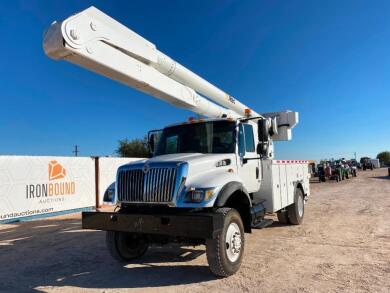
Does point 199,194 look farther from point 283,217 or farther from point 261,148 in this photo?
point 283,217

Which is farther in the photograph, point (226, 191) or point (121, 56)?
point (121, 56)

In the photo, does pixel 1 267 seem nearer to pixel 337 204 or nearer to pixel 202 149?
pixel 202 149

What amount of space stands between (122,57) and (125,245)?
129 inches

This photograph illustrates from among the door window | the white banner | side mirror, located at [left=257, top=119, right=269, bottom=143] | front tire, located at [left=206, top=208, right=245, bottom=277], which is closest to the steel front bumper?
front tire, located at [left=206, top=208, right=245, bottom=277]

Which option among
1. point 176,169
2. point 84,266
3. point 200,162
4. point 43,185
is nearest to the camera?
point 176,169

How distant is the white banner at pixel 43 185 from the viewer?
12.7 m

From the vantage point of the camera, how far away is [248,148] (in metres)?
6.72

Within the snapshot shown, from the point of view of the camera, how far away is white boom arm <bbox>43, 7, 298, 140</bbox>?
4449 mm

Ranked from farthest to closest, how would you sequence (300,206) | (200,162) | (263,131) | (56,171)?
1. (56,171)
2. (300,206)
3. (263,131)
4. (200,162)

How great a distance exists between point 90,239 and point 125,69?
15.9 feet

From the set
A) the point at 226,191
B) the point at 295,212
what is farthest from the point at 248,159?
the point at 295,212

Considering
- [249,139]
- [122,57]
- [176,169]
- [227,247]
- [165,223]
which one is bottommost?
[227,247]

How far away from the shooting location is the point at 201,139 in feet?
21.3

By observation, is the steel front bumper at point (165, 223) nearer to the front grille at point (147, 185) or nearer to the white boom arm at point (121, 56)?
the front grille at point (147, 185)
